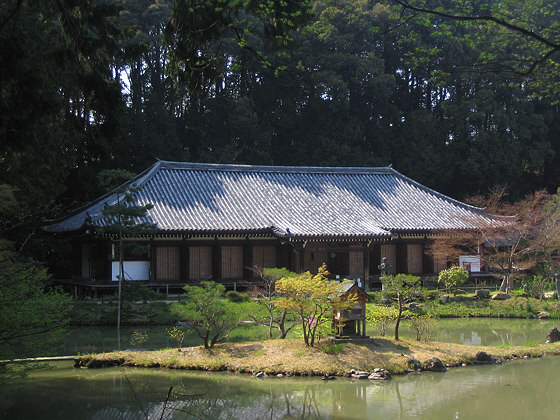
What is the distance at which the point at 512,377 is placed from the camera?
1195 cm

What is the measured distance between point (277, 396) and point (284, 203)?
17.6 metres

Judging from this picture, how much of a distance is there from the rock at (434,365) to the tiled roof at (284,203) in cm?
1182

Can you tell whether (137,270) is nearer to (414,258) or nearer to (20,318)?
(414,258)

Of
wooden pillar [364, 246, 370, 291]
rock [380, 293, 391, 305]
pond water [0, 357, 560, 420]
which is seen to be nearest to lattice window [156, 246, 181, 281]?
wooden pillar [364, 246, 370, 291]

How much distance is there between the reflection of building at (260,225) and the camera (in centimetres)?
2408

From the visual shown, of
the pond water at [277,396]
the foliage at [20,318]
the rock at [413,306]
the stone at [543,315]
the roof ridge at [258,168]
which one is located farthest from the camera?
the roof ridge at [258,168]

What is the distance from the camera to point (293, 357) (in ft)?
41.0

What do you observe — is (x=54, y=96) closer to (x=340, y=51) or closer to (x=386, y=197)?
(x=386, y=197)

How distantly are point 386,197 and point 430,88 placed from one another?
17.9m

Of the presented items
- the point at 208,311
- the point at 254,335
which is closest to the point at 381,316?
the point at 254,335

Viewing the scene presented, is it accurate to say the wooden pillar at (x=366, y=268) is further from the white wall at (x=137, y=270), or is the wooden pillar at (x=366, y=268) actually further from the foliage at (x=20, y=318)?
the foliage at (x=20, y=318)

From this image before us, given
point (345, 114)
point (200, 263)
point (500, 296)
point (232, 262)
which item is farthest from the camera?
point (345, 114)

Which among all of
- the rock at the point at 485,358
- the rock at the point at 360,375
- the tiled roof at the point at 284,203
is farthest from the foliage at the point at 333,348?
the tiled roof at the point at 284,203

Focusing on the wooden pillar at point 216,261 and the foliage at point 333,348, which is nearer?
the foliage at point 333,348
